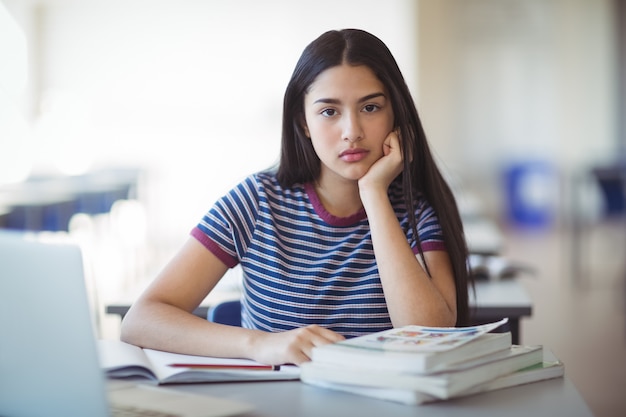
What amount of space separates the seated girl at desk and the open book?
6.8 inches

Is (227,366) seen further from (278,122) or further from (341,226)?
(278,122)

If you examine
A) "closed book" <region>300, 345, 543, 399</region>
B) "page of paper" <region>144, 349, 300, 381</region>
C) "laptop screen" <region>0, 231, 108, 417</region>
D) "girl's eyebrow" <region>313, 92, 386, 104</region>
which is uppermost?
"girl's eyebrow" <region>313, 92, 386, 104</region>

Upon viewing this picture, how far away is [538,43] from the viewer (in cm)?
1032

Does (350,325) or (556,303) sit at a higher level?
(350,325)

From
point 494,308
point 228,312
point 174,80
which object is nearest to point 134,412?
point 228,312

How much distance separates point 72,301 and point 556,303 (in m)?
5.02

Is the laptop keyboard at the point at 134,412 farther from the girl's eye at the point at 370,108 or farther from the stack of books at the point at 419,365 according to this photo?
the girl's eye at the point at 370,108

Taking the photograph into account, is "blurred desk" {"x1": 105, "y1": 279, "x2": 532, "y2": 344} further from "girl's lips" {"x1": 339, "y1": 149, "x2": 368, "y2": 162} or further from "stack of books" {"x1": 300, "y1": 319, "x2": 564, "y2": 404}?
"stack of books" {"x1": 300, "y1": 319, "x2": 564, "y2": 404}

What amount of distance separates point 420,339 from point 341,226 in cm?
55

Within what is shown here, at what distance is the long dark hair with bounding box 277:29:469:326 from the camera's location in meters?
1.62

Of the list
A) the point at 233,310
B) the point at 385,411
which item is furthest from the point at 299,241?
the point at 385,411

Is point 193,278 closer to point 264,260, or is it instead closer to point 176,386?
point 264,260

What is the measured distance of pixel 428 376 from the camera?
1088 millimetres

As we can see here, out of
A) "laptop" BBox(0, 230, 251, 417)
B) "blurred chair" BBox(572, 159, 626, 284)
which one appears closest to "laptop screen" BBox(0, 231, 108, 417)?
"laptop" BBox(0, 230, 251, 417)
